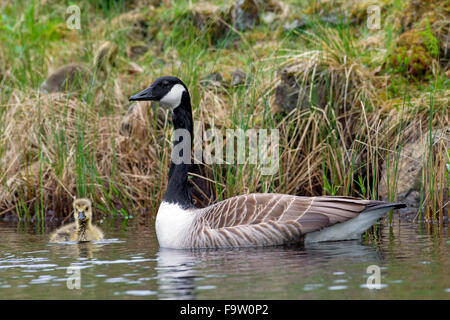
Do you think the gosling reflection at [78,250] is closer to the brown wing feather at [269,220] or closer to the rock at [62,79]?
the brown wing feather at [269,220]

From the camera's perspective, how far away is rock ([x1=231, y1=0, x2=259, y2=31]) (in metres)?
16.4

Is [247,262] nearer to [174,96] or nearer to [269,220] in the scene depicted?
[269,220]

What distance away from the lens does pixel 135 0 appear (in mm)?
20734

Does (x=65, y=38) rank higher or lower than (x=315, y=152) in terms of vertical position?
higher

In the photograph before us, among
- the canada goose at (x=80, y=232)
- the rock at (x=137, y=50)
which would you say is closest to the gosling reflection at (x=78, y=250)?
the canada goose at (x=80, y=232)

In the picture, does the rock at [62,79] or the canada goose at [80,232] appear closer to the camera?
the canada goose at [80,232]

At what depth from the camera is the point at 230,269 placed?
20.6 ft

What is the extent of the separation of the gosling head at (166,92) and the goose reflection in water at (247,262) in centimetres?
188

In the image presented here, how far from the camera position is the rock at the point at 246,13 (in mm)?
16391

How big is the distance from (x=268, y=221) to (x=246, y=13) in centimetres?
972

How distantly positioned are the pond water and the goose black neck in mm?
646
